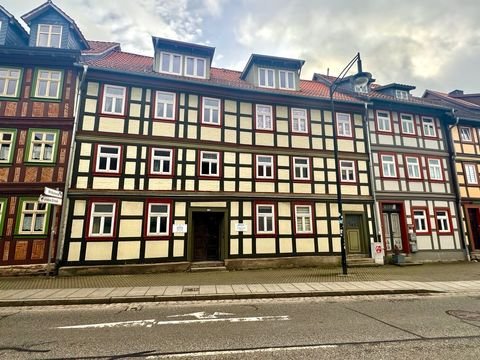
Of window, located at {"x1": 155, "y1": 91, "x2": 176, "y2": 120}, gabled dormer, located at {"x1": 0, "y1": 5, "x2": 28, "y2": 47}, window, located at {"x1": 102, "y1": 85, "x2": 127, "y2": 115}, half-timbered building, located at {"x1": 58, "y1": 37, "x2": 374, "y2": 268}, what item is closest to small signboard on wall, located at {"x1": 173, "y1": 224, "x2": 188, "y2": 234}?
half-timbered building, located at {"x1": 58, "y1": 37, "x2": 374, "y2": 268}

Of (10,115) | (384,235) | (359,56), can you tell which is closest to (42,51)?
(10,115)

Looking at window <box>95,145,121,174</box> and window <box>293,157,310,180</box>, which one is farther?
window <box>293,157,310,180</box>

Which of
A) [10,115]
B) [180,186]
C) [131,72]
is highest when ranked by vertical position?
[131,72]

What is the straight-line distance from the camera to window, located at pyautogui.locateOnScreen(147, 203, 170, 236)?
41.8 feet

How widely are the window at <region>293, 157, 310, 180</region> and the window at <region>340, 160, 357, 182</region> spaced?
2.15 meters

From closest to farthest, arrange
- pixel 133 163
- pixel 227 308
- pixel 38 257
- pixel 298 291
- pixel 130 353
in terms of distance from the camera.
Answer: pixel 130 353 < pixel 227 308 < pixel 298 291 < pixel 38 257 < pixel 133 163

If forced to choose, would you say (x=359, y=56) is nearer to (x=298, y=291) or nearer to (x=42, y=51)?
(x=298, y=291)

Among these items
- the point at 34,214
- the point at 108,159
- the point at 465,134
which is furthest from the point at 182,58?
the point at 465,134

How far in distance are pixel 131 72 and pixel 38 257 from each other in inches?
361

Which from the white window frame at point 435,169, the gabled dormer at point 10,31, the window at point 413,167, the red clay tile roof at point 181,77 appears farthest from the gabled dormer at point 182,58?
the white window frame at point 435,169

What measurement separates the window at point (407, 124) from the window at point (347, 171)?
16.0ft

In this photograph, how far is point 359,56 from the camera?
9977 millimetres

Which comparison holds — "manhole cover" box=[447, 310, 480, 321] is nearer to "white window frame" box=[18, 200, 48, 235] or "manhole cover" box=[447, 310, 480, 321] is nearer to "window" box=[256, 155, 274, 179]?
"window" box=[256, 155, 274, 179]

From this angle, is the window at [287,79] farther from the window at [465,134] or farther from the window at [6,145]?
the window at [6,145]
